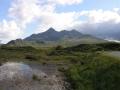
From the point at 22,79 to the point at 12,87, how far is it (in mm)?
8685

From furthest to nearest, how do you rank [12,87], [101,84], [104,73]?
[12,87]
[104,73]
[101,84]

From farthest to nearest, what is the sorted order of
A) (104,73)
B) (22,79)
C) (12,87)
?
(22,79) < (12,87) < (104,73)

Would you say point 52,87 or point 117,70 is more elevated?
point 117,70

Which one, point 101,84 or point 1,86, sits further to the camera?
point 1,86

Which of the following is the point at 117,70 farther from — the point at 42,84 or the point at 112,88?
the point at 42,84

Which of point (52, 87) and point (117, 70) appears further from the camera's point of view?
point (52, 87)

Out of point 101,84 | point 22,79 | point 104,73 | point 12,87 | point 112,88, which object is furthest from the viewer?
point 22,79

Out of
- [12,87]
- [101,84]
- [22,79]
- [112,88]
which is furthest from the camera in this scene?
[22,79]

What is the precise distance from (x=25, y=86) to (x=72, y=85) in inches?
330

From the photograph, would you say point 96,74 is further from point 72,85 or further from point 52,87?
point 52,87

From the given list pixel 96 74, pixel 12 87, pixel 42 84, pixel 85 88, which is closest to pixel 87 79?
pixel 96 74

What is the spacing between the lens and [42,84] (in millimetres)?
52625

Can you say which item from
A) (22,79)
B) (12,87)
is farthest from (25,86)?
(22,79)

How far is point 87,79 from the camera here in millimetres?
49344
